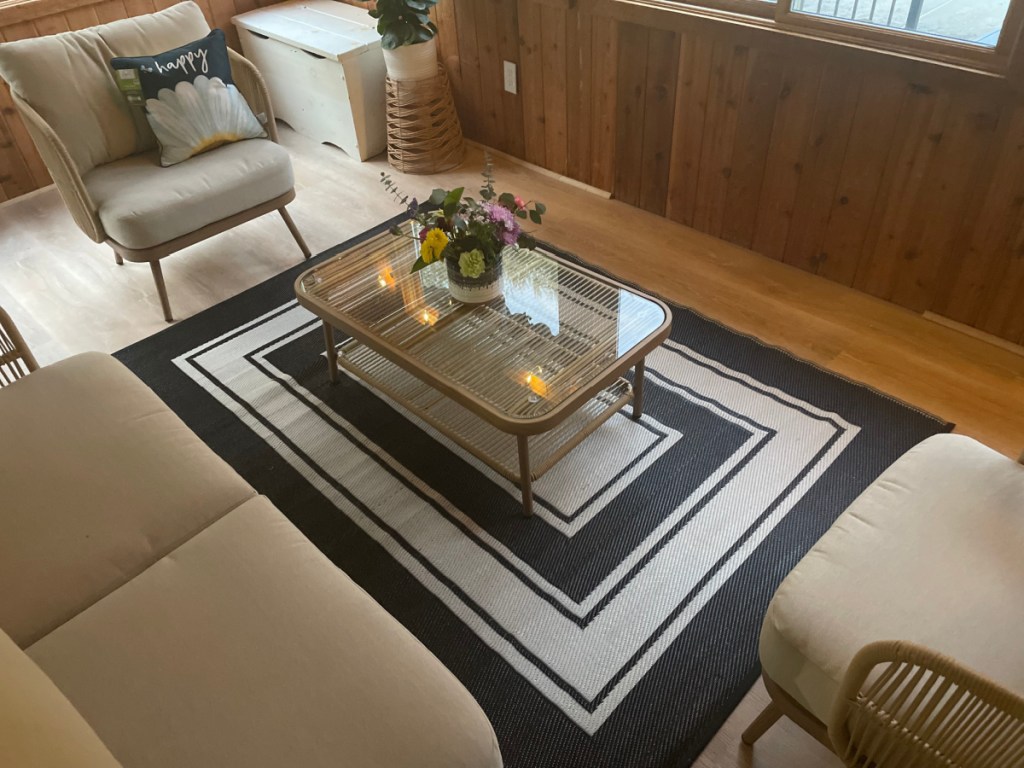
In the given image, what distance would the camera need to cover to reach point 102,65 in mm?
2623

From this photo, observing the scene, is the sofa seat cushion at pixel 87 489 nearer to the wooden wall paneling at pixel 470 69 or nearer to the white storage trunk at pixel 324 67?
the white storage trunk at pixel 324 67

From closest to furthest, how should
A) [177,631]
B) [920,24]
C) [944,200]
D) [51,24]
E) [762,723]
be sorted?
[177,631] < [762,723] < [920,24] < [944,200] < [51,24]

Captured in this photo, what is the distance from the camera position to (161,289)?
265 centimetres

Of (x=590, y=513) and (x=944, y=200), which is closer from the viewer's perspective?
(x=590, y=513)

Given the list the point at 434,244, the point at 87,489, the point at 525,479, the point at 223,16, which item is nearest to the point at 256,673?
the point at 87,489

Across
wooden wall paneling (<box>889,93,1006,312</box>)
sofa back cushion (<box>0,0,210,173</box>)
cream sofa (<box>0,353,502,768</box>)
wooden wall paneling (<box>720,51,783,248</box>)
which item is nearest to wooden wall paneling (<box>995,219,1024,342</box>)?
wooden wall paneling (<box>889,93,1006,312</box>)

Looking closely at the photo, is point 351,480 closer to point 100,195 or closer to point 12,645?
point 12,645

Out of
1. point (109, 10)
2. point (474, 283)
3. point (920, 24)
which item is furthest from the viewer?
point (109, 10)

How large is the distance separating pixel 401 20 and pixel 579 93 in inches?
30.0

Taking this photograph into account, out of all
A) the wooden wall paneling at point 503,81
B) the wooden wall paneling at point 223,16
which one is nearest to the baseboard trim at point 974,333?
the wooden wall paneling at point 503,81

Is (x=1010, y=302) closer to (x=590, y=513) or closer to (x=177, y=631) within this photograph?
(x=590, y=513)

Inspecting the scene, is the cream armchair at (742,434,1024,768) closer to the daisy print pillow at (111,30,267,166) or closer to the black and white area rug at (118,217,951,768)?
the black and white area rug at (118,217,951,768)

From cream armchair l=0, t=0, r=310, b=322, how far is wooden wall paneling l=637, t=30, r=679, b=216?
4.40ft

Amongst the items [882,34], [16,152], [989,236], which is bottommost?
[16,152]
